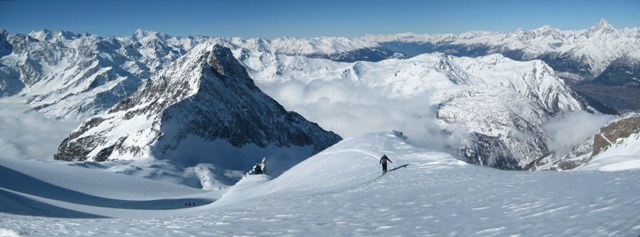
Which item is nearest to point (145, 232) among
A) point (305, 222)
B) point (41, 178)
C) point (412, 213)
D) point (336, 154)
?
point (305, 222)

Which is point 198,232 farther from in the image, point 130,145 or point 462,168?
point 130,145

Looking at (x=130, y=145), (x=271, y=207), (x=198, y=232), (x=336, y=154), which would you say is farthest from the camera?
(x=130, y=145)

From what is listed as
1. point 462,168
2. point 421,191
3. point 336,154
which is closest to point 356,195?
point 421,191

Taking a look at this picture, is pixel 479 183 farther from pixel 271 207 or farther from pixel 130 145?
pixel 130 145

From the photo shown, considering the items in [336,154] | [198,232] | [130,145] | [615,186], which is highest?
[130,145]

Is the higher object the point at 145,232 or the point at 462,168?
the point at 462,168

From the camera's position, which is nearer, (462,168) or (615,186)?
(615,186)

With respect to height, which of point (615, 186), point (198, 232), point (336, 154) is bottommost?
point (198, 232)

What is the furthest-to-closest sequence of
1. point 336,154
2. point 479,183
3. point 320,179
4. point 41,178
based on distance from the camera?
point 41,178 → point 336,154 → point 320,179 → point 479,183

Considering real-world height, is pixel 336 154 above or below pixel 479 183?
above
